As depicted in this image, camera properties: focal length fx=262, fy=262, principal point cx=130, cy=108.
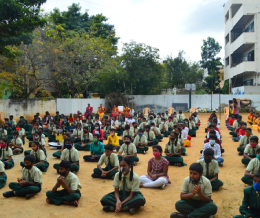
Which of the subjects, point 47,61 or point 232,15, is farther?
point 232,15

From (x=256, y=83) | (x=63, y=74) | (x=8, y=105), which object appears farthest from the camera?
(x=256, y=83)

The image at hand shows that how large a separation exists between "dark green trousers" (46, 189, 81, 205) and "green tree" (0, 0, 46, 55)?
8689 millimetres

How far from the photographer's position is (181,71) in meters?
35.9

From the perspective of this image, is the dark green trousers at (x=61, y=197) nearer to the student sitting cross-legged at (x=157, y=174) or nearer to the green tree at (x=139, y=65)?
the student sitting cross-legged at (x=157, y=174)

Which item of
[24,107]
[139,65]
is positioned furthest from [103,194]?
[139,65]

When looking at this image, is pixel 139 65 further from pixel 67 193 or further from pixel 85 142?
pixel 67 193

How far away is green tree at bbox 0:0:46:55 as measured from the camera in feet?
37.0

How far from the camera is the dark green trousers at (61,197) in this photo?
18.0 ft

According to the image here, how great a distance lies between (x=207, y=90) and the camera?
128 feet

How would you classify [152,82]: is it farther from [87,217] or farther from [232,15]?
[87,217]

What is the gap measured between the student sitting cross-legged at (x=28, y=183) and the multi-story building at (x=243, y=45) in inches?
1044

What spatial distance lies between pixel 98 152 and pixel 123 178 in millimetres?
4168

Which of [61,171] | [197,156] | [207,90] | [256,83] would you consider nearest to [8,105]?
[197,156]

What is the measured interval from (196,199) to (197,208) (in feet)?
0.51
